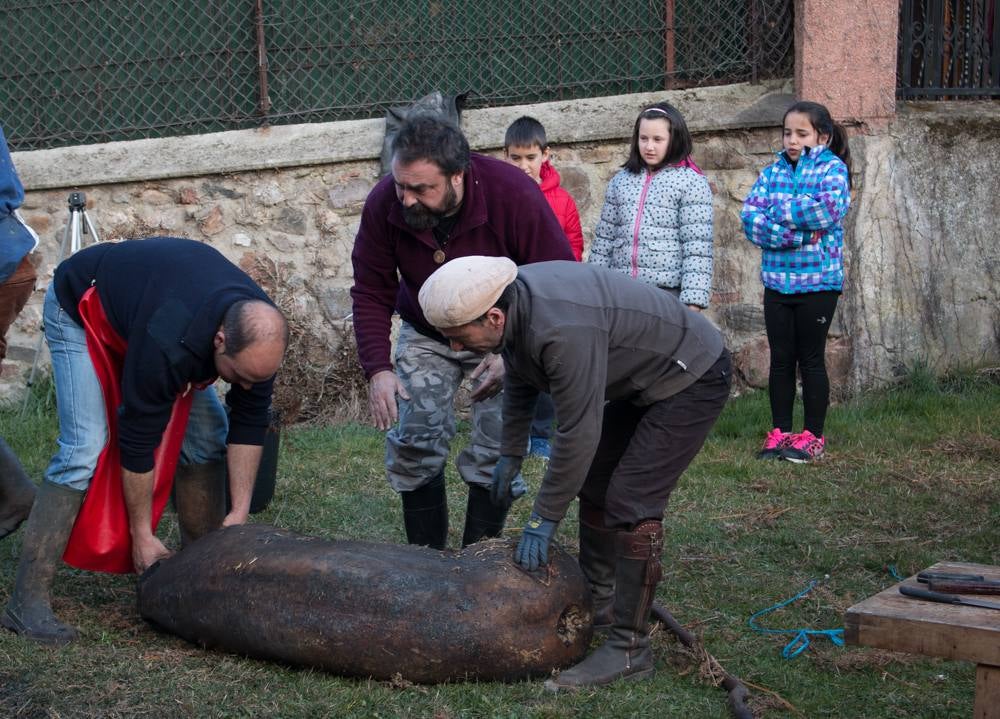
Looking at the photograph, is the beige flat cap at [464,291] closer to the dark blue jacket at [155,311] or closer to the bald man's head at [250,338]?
the bald man's head at [250,338]

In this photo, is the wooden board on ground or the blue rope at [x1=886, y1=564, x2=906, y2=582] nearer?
the wooden board on ground

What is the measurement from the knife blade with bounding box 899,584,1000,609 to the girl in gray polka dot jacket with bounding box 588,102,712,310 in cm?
302

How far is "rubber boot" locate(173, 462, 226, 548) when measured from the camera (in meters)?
4.27

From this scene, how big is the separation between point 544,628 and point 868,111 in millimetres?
4745

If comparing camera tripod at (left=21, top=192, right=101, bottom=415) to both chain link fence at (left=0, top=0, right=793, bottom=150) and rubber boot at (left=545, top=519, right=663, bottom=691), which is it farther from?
rubber boot at (left=545, top=519, right=663, bottom=691)

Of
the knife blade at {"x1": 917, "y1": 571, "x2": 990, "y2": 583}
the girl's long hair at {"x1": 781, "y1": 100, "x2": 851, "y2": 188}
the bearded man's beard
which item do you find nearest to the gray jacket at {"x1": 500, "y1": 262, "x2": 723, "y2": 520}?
the bearded man's beard

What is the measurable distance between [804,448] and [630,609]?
9.33 ft

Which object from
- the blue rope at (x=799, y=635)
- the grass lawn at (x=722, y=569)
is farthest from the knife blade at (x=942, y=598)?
the blue rope at (x=799, y=635)

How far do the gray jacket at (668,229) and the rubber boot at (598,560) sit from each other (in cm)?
225

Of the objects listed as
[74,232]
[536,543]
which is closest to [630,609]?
[536,543]

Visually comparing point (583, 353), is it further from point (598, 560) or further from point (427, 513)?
point (427, 513)

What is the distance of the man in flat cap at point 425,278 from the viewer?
3.99 metres

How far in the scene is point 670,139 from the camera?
20.1ft

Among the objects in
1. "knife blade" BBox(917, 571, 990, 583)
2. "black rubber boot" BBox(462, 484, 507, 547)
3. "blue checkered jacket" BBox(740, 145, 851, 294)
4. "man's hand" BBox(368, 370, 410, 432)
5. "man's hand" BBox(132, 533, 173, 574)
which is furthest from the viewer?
"blue checkered jacket" BBox(740, 145, 851, 294)
